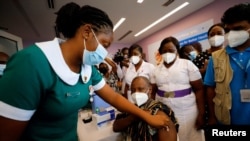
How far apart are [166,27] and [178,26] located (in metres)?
0.65

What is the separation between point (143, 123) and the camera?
1.09 meters

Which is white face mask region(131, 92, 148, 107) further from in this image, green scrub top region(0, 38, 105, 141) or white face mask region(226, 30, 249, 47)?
white face mask region(226, 30, 249, 47)

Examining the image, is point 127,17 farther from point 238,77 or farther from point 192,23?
point 238,77

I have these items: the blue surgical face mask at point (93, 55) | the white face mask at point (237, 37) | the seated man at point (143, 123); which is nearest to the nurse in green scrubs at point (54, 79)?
the blue surgical face mask at point (93, 55)

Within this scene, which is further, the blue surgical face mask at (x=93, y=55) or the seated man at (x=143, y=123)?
the seated man at (x=143, y=123)

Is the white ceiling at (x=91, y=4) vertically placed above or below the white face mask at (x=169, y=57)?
above

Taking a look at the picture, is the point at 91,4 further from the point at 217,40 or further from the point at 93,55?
the point at 93,55

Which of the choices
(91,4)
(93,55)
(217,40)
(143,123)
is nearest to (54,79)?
(93,55)

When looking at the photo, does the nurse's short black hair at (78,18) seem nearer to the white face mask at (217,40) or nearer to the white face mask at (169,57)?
the white face mask at (169,57)

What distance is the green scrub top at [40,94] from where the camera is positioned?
0.54m

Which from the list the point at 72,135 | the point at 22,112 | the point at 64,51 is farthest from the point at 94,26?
the point at 72,135

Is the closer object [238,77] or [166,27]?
[238,77]

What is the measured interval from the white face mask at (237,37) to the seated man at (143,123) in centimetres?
70

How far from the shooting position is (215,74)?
4.35ft
